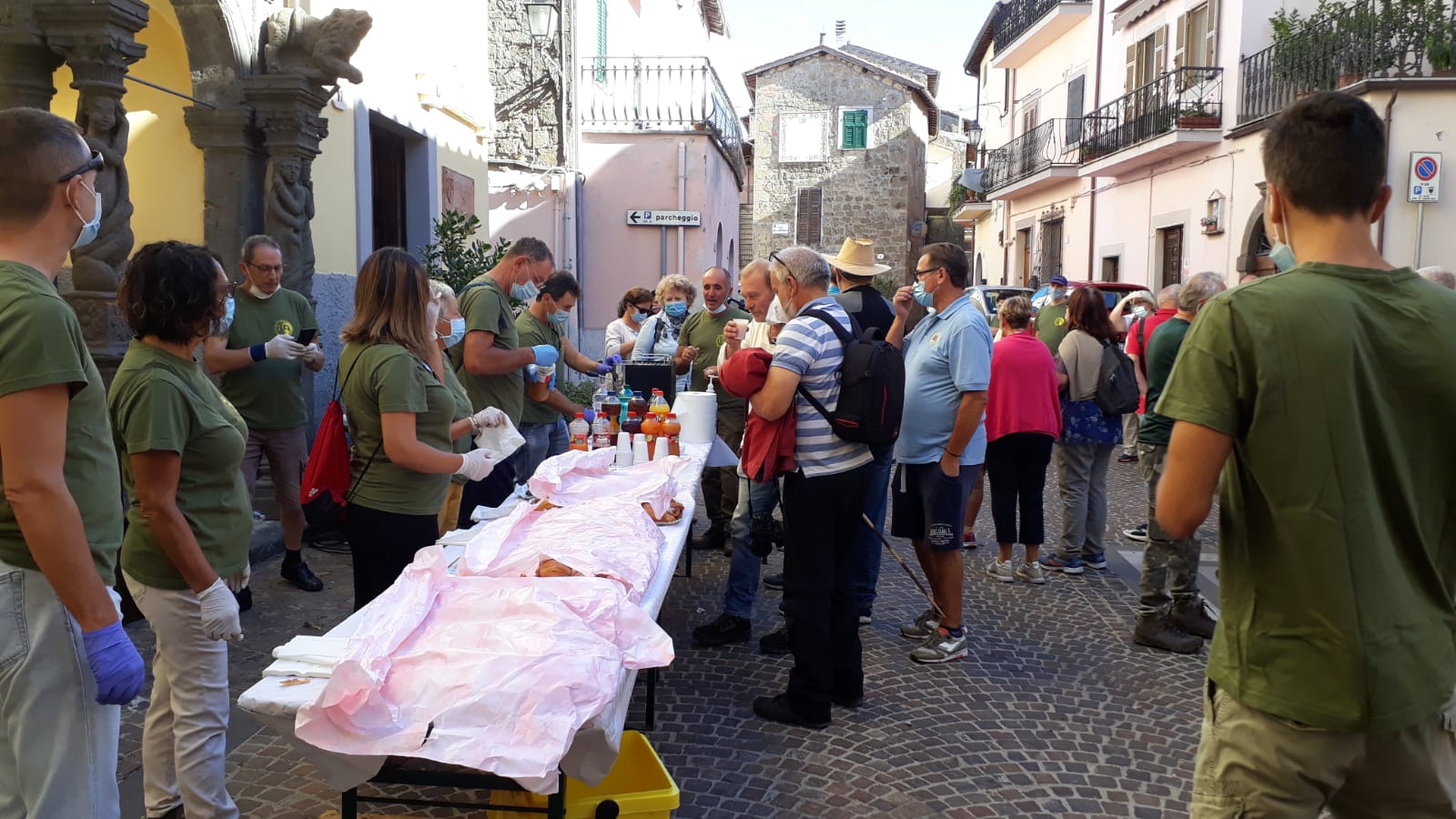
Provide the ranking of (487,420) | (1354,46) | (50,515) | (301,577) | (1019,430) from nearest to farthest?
1. (50,515)
2. (487,420)
3. (301,577)
4. (1019,430)
5. (1354,46)

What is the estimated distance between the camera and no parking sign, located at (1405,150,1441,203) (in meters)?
13.4

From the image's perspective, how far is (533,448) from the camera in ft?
19.9

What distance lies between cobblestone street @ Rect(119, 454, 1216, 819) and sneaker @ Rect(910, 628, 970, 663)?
0.05m

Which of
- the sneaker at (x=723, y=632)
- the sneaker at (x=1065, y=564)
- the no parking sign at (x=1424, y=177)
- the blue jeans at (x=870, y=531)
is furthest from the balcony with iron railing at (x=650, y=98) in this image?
the sneaker at (x=723, y=632)

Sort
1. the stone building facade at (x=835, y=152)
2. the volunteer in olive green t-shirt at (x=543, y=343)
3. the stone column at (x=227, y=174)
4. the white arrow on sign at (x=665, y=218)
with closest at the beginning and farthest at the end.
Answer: the volunteer in olive green t-shirt at (x=543, y=343)
the stone column at (x=227, y=174)
the white arrow on sign at (x=665, y=218)
the stone building facade at (x=835, y=152)

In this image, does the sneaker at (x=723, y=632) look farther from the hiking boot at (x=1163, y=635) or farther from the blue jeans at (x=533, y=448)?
the hiking boot at (x=1163, y=635)

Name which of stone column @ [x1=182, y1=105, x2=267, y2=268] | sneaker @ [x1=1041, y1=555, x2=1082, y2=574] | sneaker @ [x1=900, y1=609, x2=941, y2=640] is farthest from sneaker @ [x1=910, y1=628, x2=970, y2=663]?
stone column @ [x1=182, y1=105, x2=267, y2=268]

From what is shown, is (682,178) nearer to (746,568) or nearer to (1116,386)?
(1116,386)

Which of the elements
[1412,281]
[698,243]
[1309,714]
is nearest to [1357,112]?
[1412,281]

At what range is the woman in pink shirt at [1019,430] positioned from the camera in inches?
234

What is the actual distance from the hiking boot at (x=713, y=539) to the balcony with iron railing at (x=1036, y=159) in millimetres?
17926

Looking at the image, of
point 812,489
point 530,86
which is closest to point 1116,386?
point 812,489

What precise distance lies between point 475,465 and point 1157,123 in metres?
18.0

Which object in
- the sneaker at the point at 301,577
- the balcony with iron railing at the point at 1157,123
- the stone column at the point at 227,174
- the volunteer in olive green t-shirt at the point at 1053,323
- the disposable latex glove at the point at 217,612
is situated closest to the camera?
the disposable latex glove at the point at 217,612
